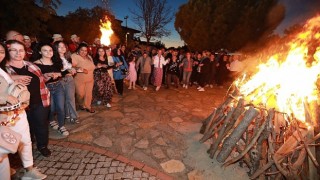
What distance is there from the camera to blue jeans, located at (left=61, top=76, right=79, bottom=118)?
548 cm

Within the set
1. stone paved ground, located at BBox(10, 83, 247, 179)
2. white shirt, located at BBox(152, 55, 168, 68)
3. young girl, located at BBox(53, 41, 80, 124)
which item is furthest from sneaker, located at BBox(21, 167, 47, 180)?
white shirt, located at BBox(152, 55, 168, 68)

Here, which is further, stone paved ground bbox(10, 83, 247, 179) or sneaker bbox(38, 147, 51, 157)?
sneaker bbox(38, 147, 51, 157)

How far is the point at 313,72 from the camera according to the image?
470 cm

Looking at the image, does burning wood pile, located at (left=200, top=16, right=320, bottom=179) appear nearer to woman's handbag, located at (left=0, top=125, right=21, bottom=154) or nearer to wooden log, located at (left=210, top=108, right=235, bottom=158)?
wooden log, located at (left=210, top=108, right=235, bottom=158)

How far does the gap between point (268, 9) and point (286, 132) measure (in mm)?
20708

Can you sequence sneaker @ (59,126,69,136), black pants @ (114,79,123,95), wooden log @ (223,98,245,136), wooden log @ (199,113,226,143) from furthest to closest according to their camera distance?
1. black pants @ (114,79,123,95)
2. sneaker @ (59,126,69,136)
3. wooden log @ (199,113,226,143)
4. wooden log @ (223,98,245,136)

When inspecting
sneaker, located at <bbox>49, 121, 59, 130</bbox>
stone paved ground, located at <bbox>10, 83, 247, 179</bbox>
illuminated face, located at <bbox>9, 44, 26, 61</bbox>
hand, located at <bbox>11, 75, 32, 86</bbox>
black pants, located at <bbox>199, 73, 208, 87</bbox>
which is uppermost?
illuminated face, located at <bbox>9, 44, 26, 61</bbox>

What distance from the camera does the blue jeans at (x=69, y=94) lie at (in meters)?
5.48

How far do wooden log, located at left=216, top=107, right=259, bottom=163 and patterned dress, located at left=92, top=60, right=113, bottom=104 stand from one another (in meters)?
4.27

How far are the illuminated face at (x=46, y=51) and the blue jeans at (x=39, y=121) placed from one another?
1083 mm

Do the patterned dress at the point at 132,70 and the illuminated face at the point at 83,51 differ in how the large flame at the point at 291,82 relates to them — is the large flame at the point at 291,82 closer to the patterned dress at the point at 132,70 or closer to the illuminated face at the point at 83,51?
the illuminated face at the point at 83,51

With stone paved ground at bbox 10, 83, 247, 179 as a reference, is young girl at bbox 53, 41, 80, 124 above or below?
above

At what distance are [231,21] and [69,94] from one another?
19397 millimetres

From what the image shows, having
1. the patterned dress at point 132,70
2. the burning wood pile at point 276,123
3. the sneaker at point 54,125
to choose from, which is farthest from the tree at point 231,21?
the sneaker at point 54,125
